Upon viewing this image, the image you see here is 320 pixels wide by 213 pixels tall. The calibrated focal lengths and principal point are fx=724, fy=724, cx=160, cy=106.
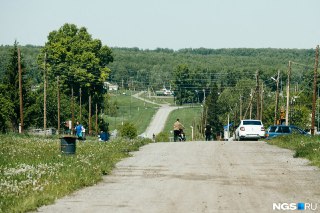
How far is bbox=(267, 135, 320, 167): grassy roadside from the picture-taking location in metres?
29.1

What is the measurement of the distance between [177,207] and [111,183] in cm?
568

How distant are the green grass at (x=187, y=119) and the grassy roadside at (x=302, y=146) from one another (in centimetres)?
9199

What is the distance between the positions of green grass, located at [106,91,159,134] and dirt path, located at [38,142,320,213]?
118 meters

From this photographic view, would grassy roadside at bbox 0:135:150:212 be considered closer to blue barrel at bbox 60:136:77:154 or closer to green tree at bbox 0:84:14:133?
blue barrel at bbox 60:136:77:154

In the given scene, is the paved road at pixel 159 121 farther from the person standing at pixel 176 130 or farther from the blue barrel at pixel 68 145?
the blue barrel at pixel 68 145

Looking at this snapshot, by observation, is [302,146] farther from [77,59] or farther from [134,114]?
[134,114]

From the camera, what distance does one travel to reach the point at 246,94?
163000 mm

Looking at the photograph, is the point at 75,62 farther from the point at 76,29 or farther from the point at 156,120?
the point at 156,120

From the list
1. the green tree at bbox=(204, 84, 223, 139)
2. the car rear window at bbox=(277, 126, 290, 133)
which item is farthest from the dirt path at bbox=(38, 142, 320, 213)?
the green tree at bbox=(204, 84, 223, 139)

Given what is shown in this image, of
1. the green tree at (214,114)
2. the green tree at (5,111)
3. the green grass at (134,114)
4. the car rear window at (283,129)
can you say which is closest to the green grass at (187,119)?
the green tree at (214,114)

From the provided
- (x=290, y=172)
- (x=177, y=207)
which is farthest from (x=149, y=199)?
(x=290, y=172)

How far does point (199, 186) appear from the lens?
20438 millimetres

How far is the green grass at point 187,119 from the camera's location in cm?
14836

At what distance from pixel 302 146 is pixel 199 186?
15699mm
